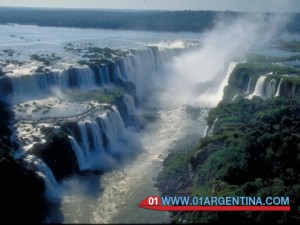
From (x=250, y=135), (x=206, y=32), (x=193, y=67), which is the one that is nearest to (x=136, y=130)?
(x=250, y=135)

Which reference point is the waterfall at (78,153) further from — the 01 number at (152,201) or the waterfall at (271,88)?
Answer: the waterfall at (271,88)

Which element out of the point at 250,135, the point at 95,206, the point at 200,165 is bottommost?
the point at 95,206

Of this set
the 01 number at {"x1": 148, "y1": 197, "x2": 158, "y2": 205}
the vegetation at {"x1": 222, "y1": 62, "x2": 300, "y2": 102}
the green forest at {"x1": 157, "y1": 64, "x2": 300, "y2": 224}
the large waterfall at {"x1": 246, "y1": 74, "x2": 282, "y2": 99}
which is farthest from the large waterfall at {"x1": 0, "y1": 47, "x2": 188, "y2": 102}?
the 01 number at {"x1": 148, "y1": 197, "x2": 158, "y2": 205}

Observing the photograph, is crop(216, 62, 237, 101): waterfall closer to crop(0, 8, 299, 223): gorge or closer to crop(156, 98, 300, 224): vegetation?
crop(0, 8, 299, 223): gorge

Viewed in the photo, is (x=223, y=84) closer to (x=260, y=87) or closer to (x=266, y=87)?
(x=260, y=87)

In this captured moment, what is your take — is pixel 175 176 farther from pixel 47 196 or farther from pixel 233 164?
pixel 47 196

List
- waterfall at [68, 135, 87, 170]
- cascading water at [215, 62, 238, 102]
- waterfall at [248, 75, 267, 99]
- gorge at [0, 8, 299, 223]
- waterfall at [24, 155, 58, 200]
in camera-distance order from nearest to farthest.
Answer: gorge at [0, 8, 299, 223] → waterfall at [24, 155, 58, 200] → waterfall at [68, 135, 87, 170] → waterfall at [248, 75, 267, 99] → cascading water at [215, 62, 238, 102]
